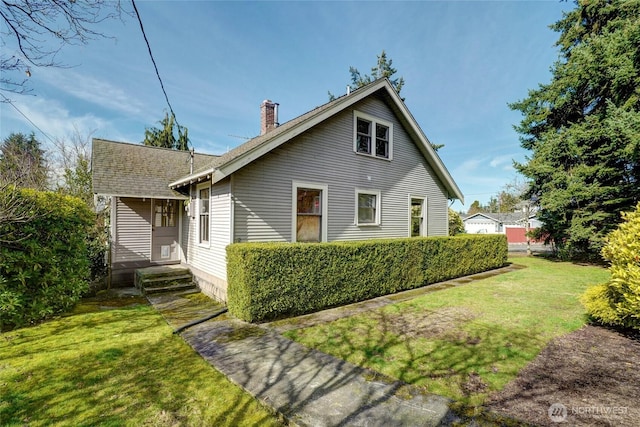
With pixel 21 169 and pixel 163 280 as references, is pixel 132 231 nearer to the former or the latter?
pixel 163 280

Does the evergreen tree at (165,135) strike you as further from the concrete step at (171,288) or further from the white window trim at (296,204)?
the white window trim at (296,204)

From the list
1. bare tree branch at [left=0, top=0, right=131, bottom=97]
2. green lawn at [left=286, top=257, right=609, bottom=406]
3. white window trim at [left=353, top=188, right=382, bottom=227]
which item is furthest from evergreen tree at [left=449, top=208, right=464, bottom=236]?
bare tree branch at [left=0, top=0, right=131, bottom=97]

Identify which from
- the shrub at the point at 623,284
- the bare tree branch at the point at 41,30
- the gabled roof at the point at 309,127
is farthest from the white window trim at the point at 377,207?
the bare tree branch at the point at 41,30

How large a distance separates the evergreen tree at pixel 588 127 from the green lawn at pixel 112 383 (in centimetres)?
1785

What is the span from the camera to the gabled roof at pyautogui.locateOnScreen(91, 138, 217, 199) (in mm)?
9242

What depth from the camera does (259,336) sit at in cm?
514

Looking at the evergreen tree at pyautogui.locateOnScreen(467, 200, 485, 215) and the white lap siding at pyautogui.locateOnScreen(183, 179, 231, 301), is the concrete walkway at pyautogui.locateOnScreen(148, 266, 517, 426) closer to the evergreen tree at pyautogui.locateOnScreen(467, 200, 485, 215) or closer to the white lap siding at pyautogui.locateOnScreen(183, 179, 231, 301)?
the white lap siding at pyautogui.locateOnScreen(183, 179, 231, 301)

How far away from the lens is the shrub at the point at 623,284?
15.0ft

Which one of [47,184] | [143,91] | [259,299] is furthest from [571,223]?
[47,184]

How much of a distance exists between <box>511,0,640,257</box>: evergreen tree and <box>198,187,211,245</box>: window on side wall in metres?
A: 17.3

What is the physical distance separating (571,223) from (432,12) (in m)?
13.3

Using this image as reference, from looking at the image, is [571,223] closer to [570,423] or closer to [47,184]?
[570,423]

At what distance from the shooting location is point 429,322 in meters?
5.86

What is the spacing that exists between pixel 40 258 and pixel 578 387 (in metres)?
9.32
